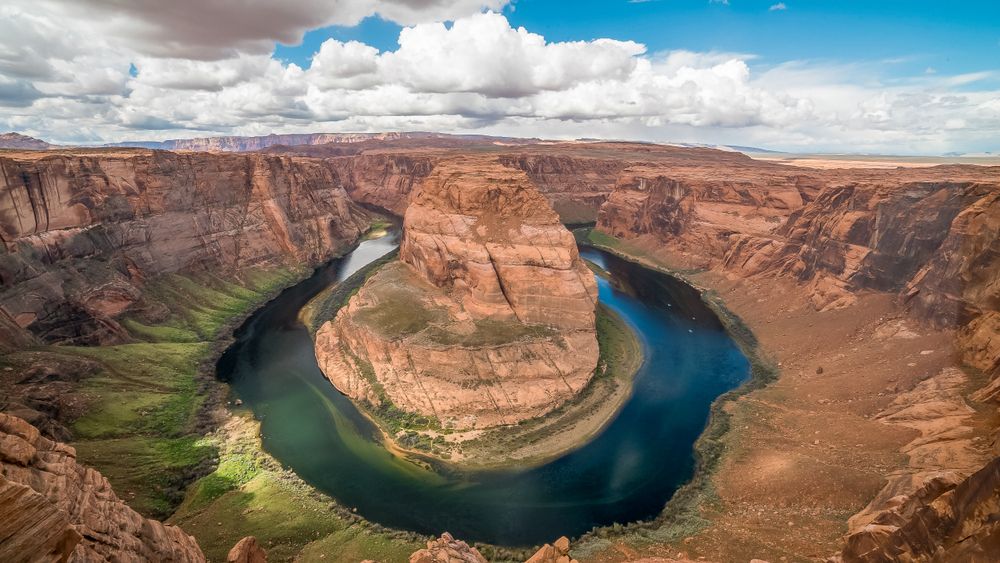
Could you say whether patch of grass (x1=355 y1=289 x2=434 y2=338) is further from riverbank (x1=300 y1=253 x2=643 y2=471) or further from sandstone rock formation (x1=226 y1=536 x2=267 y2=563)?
sandstone rock formation (x1=226 y1=536 x2=267 y2=563)

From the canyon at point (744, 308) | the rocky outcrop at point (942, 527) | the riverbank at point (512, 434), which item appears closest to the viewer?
the rocky outcrop at point (942, 527)

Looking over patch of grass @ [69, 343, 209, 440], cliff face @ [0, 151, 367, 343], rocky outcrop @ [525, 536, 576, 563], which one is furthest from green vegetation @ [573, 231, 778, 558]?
cliff face @ [0, 151, 367, 343]

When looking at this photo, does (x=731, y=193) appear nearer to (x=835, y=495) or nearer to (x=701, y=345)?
(x=701, y=345)

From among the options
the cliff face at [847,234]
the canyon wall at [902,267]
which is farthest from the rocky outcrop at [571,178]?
the canyon wall at [902,267]

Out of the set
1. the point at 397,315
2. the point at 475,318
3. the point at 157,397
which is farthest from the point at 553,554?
the point at 157,397

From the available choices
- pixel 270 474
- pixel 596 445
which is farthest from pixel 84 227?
pixel 596 445

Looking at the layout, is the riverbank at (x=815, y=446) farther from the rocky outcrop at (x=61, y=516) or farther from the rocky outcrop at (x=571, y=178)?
the rocky outcrop at (x=571, y=178)

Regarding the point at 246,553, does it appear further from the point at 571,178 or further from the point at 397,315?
the point at 571,178
